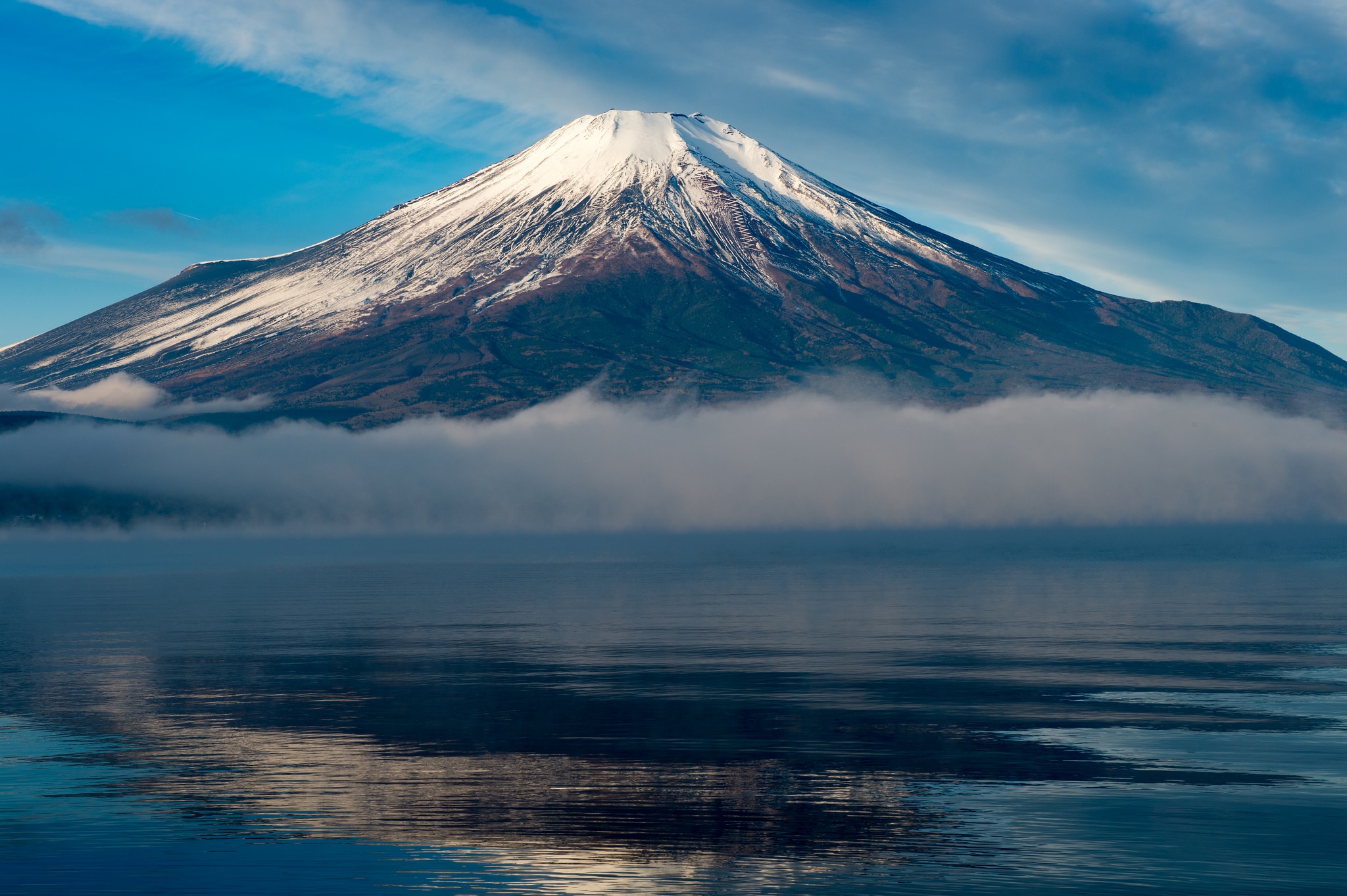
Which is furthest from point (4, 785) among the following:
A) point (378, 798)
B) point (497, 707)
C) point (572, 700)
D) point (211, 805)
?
point (572, 700)

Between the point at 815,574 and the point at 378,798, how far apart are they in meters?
120

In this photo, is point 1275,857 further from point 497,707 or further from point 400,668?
point 400,668

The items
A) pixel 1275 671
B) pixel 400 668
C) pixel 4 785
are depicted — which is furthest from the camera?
pixel 400 668

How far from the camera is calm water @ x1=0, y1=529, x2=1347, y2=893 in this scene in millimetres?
25797

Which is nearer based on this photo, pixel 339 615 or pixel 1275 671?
pixel 1275 671

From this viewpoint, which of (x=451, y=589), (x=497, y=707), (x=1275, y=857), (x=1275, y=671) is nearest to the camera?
(x=1275, y=857)

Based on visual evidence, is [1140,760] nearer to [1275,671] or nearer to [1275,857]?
[1275,857]

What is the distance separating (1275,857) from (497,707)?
90.1 ft

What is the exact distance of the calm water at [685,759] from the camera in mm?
25797

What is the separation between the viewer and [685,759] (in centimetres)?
3534

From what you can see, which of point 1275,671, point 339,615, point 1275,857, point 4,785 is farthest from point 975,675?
point 339,615

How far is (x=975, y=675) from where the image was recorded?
51844 millimetres

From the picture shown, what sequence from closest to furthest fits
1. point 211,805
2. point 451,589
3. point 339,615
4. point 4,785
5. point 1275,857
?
point 1275,857 → point 211,805 → point 4,785 → point 339,615 → point 451,589

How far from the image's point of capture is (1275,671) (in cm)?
5169
